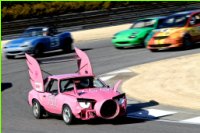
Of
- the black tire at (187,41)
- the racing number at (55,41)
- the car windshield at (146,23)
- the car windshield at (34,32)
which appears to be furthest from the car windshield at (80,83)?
the car windshield at (34,32)


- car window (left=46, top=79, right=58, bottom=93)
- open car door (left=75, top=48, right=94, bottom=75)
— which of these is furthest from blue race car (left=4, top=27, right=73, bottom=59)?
car window (left=46, top=79, right=58, bottom=93)

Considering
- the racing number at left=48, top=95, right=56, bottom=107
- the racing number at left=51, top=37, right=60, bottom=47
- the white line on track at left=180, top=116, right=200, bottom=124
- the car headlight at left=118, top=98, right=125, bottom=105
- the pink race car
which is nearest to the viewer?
the white line on track at left=180, top=116, right=200, bottom=124

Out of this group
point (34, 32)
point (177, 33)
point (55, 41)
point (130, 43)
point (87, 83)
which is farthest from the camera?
point (34, 32)

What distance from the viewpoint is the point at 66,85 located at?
12555mm

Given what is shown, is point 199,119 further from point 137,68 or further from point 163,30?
point 163,30

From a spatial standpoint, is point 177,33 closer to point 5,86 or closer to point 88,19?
point 5,86

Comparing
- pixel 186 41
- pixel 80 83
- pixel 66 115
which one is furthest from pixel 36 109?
pixel 186 41

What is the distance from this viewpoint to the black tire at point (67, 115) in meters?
11.7

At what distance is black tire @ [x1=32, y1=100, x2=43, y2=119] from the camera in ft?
42.8

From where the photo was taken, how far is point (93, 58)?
23.7m

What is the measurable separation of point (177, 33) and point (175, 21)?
49.3 inches

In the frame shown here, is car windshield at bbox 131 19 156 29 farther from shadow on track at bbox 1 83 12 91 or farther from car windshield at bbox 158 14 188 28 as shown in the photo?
shadow on track at bbox 1 83 12 91

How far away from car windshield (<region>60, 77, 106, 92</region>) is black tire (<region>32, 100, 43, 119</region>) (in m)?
0.94

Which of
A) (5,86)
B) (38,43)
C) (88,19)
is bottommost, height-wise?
(5,86)
